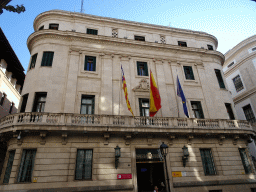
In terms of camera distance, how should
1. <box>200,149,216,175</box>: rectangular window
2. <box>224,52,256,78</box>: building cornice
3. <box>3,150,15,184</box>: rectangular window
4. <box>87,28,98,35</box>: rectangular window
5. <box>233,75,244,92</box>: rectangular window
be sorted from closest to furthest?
<box>3,150,15,184</box>: rectangular window
<box>200,149,216,175</box>: rectangular window
<box>87,28,98,35</box>: rectangular window
<box>224,52,256,78</box>: building cornice
<box>233,75,244,92</box>: rectangular window

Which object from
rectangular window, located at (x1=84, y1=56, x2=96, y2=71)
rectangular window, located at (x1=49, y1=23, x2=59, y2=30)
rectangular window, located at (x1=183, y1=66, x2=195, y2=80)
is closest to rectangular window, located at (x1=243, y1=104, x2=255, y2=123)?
rectangular window, located at (x1=183, y1=66, x2=195, y2=80)

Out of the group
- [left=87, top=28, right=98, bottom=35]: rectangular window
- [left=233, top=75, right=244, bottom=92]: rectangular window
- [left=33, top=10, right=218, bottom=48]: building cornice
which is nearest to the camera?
[left=33, top=10, right=218, bottom=48]: building cornice

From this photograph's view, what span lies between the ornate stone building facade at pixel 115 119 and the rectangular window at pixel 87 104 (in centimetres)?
9

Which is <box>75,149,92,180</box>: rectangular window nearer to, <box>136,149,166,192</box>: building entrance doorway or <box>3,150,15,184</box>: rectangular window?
<box>136,149,166,192</box>: building entrance doorway

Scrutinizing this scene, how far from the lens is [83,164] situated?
1446 cm

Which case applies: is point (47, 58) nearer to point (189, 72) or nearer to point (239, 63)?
point (189, 72)

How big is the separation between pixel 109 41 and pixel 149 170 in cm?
1425

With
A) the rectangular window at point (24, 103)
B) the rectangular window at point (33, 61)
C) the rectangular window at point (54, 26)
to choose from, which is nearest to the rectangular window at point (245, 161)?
the rectangular window at point (24, 103)

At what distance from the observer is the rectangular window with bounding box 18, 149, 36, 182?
43.5 feet

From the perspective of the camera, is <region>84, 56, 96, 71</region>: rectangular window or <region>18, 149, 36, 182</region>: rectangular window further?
<region>84, 56, 96, 71</region>: rectangular window

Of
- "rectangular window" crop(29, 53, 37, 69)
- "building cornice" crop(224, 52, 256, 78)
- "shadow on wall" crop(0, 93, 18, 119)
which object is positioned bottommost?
"shadow on wall" crop(0, 93, 18, 119)

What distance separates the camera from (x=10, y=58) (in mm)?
25375

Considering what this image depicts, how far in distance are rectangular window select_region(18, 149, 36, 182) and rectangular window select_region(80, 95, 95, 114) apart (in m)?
5.20

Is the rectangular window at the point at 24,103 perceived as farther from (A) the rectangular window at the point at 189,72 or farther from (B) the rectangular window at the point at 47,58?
(A) the rectangular window at the point at 189,72
